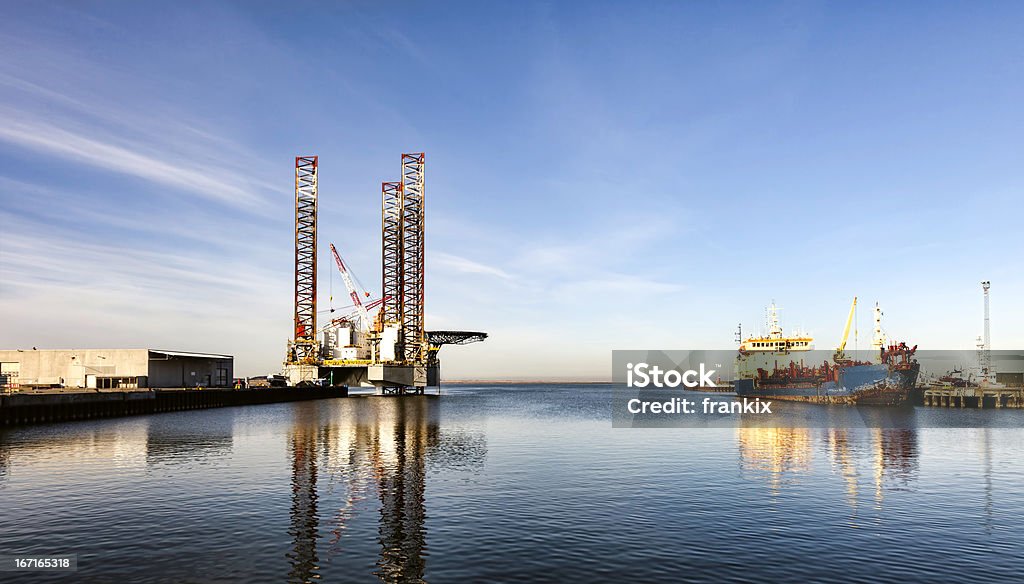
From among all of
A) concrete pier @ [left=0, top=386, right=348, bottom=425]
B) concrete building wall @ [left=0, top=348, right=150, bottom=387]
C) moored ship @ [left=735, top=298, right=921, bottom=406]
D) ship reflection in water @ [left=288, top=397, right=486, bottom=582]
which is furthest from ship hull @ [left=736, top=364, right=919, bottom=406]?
concrete building wall @ [left=0, top=348, right=150, bottom=387]

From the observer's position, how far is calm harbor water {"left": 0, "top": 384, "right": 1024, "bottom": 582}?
70.5ft

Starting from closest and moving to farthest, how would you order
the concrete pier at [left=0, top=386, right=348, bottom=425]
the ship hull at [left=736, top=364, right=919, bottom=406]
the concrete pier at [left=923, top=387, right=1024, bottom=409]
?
the concrete pier at [left=0, top=386, right=348, bottom=425] → the ship hull at [left=736, top=364, right=919, bottom=406] → the concrete pier at [left=923, top=387, right=1024, bottom=409]

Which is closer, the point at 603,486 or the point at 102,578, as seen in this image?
the point at 102,578

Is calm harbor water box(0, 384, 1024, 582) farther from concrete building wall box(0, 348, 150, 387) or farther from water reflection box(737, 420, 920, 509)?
concrete building wall box(0, 348, 150, 387)

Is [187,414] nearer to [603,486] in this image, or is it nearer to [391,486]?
[391,486]

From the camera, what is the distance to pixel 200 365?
458 feet

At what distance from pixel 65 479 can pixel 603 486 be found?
28703 millimetres

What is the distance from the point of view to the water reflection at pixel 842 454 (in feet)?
126

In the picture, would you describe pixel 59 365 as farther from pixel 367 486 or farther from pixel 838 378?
pixel 838 378

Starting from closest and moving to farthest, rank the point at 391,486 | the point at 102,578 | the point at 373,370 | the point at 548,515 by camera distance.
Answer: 1. the point at 102,578
2. the point at 548,515
3. the point at 391,486
4. the point at 373,370

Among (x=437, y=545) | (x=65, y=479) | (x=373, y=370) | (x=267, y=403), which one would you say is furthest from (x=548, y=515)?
(x=373, y=370)

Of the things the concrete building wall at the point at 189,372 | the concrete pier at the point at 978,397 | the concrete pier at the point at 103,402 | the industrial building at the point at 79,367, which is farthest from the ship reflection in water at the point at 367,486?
the concrete pier at the point at 978,397

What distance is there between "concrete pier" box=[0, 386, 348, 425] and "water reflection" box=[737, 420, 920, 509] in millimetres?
69304

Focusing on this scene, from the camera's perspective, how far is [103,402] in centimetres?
8356
